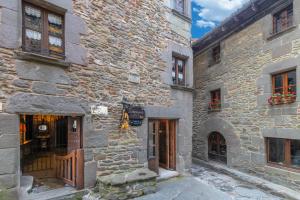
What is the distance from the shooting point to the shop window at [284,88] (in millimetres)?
6020

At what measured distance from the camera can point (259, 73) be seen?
23.2ft

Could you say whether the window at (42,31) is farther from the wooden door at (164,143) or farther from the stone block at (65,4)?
the wooden door at (164,143)

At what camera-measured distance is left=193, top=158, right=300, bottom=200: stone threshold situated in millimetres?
5463

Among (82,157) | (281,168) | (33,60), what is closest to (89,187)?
(82,157)

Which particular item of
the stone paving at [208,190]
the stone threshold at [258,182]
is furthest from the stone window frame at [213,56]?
the stone paving at [208,190]

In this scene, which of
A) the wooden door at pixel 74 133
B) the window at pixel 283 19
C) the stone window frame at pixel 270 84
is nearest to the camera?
the wooden door at pixel 74 133

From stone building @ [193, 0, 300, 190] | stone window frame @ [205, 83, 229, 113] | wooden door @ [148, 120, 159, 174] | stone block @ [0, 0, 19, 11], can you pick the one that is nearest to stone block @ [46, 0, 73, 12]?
stone block @ [0, 0, 19, 11]

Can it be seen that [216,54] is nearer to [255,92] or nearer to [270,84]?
[255,92]

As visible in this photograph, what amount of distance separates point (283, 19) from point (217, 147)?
5603 millimetres

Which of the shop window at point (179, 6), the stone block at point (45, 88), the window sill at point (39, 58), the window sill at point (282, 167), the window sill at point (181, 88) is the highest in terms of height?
the shop window at point (179, 6)

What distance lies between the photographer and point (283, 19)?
644 cm

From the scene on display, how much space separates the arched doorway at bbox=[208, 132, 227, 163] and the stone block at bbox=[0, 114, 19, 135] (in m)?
7.82

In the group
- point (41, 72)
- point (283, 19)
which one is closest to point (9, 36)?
point (41, 72)

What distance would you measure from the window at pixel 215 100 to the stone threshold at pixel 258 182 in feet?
7.98
